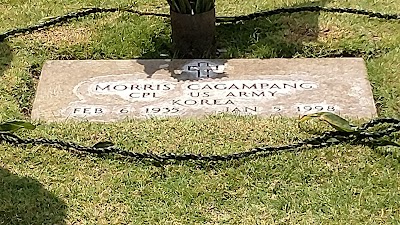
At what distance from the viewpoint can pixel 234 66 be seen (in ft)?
16.0

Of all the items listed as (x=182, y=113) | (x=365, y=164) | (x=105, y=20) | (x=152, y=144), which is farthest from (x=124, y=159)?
(x=105, y=20)

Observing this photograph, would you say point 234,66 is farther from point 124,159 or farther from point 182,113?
point 124,159

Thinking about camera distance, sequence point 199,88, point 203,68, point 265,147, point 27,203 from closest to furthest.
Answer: point 27,203
point 265,147
point 199,88
point 203,68

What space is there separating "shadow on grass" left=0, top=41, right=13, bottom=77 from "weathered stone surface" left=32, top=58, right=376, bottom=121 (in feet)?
0.91

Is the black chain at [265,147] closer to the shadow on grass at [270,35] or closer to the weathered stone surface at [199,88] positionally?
the weathered stone surface at [199,88]

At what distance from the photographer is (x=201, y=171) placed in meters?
3.83

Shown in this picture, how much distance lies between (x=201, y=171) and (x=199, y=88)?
92 centimetres

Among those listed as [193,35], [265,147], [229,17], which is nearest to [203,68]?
[193,35]

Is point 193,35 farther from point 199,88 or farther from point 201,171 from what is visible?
point 201,171

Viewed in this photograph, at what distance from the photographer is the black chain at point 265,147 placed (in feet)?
12.8

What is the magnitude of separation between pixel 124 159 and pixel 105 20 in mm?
1924

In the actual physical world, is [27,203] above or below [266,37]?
below

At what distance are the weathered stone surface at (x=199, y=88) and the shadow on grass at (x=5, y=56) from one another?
0.91ft

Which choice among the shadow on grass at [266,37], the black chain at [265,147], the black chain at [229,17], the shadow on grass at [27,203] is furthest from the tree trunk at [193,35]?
the shadow on grass at [27,203]
